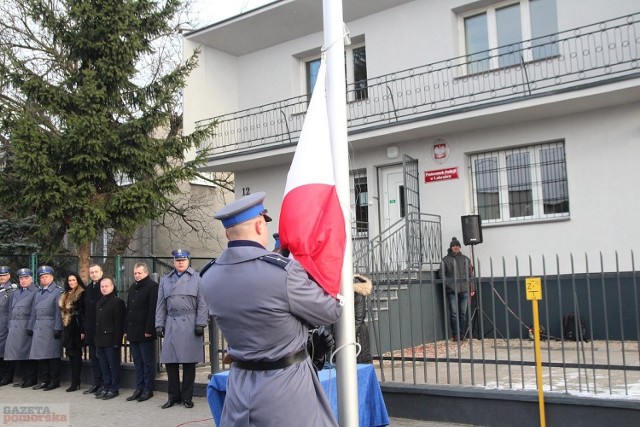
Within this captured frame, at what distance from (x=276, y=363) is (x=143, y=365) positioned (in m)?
6.17

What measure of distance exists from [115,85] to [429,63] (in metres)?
6.71

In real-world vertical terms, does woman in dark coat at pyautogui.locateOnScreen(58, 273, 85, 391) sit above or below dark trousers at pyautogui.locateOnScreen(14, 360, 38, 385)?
above

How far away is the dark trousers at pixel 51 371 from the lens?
32.8 ft

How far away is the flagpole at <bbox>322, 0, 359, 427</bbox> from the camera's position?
3547mm

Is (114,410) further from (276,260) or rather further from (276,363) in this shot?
(276,260)

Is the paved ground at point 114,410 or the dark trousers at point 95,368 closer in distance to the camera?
the paved ground at point 114,410

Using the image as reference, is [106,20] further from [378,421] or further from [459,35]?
[378,421]

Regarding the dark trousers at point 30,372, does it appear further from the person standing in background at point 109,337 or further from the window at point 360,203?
the window at point 360,203

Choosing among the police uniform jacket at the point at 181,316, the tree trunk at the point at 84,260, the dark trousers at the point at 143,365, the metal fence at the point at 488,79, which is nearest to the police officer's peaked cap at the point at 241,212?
the police uniform jacket at the point at 181,316

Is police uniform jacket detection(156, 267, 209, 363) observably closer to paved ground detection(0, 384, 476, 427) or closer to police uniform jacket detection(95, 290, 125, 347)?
paved ground detection(0, 384, 476, 427)

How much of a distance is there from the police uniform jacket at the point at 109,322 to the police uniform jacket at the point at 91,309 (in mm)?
241

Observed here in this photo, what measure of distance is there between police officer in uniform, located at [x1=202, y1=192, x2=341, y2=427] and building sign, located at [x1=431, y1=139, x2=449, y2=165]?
10.6 meters

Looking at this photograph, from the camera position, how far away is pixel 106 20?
12219 millimetres

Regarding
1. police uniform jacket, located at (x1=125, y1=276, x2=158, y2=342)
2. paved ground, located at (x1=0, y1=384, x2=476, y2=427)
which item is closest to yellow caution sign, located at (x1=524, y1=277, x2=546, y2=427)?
paved ground, located at (x1=0, y1=384, x2=476, y2=427)
